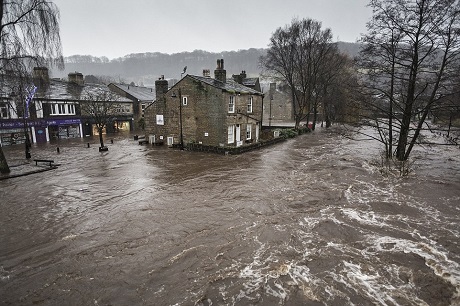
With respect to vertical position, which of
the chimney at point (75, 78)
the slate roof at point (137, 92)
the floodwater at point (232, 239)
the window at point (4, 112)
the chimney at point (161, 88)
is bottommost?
the floodwater at point (232, 239)

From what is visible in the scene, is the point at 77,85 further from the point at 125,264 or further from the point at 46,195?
the point at 125,264

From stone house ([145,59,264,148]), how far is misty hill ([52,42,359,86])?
12777cm

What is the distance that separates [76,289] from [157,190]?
295 inches

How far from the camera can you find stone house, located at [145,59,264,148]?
24338 millimetres

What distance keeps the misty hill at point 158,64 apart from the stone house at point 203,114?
127769 mm

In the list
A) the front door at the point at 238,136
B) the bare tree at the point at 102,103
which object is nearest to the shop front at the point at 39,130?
the bare tree at the point at 102,103

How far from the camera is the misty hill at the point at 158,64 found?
6206 inches

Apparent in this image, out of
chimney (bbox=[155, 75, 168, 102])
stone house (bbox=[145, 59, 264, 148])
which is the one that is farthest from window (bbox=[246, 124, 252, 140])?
chimney (bbox=[155, 75, 168, 102])

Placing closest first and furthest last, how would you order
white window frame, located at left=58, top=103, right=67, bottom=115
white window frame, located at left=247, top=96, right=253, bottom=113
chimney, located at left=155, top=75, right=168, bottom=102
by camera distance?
chimney, located at left=155, top=75, right=168, bottom=102 → white window frame, located at left=247, top=96, right=253, bottom=113 → white window frame, located at left=58, top=103, right=67, bottom=115

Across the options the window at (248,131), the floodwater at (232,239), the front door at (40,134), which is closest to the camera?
the floodwater at (232,239)

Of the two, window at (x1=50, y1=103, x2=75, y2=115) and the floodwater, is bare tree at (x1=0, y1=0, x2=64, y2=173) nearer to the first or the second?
the floodwater

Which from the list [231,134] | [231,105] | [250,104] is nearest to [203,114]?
[231,105]

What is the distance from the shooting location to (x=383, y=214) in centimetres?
1034

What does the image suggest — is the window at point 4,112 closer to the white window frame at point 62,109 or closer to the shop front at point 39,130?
the shop front at point 39,130
